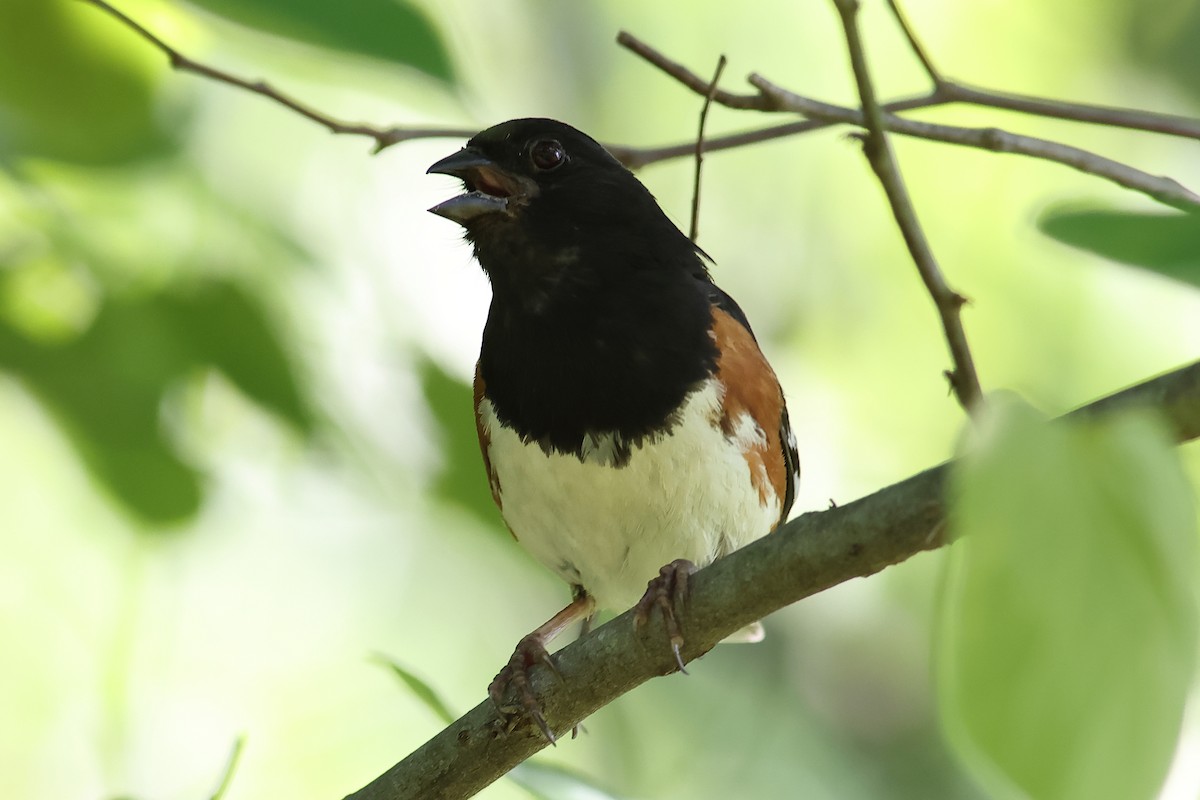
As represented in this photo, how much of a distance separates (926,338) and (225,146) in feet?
8.52

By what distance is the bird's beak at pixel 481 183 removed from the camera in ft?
7.48

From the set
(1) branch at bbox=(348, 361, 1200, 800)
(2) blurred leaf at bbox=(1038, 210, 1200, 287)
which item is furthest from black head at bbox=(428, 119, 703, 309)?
(2) blurred leaf at bbox=(1038, 210, 1200, 287)

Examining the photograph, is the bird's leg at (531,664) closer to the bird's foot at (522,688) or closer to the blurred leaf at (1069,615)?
the bird's foot at (522,688)

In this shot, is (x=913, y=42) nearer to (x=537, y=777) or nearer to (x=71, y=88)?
(x=537, y=777)

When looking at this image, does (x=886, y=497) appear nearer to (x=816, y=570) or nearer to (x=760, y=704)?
(x=816, y=570)

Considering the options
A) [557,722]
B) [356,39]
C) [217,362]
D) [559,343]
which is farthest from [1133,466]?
[559,343]

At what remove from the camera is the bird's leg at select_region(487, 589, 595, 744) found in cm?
166

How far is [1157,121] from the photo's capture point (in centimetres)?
151

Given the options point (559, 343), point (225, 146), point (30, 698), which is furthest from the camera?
point (30, 698)

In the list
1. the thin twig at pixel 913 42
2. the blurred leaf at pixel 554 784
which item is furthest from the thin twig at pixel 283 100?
the blurred leaf at pixel 554 784

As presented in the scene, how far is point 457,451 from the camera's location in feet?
6.77

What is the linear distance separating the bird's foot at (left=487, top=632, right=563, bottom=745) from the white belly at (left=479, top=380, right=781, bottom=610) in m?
0.30

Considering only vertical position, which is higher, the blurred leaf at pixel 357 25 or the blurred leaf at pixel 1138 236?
the blurred leaf at pixel 357 25

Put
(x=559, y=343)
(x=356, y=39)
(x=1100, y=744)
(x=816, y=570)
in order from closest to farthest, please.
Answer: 1. (x=1100, y=744)
2. (x=816, y=570)
3. (x=356, y=39)
4. (x=559, y=343)
